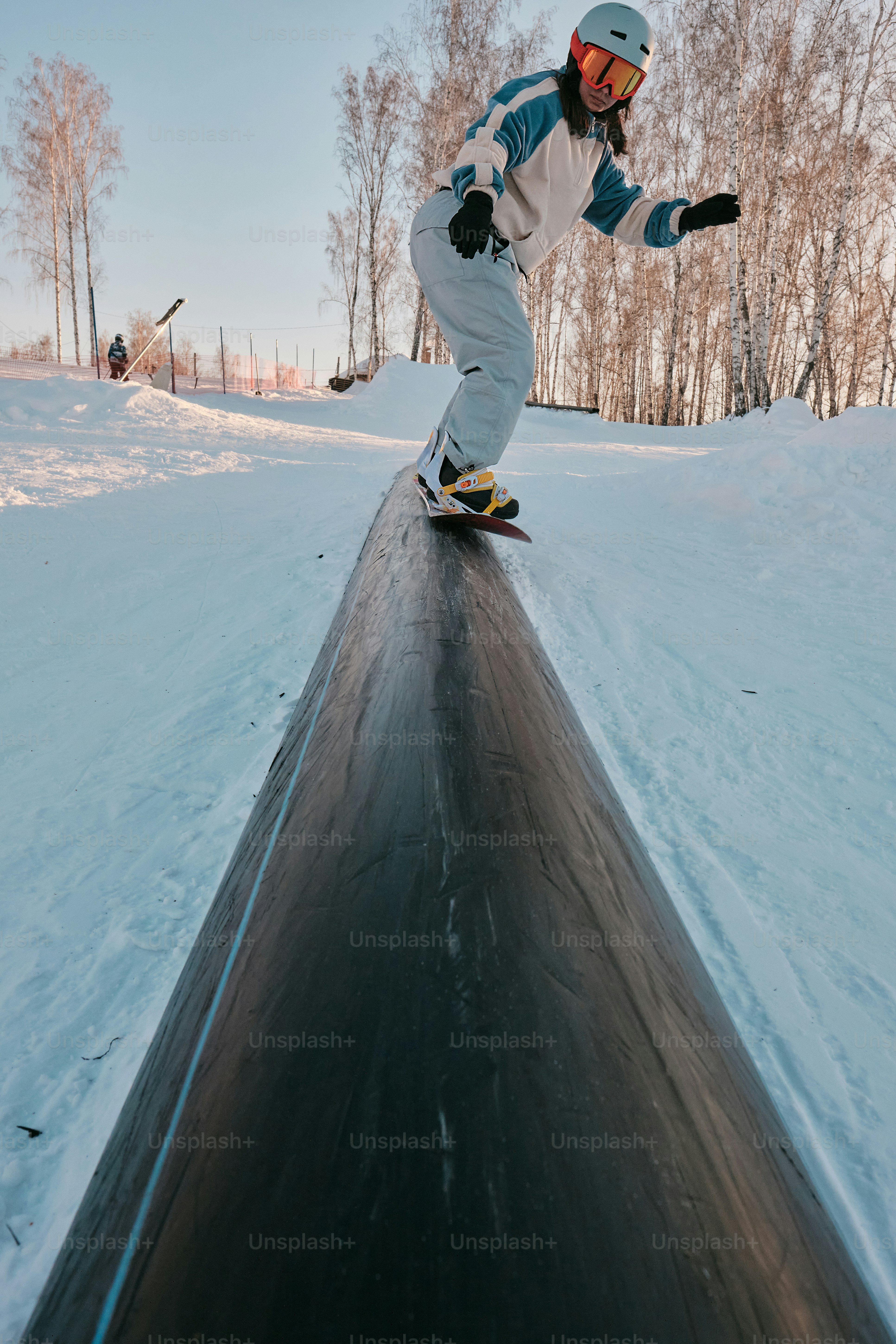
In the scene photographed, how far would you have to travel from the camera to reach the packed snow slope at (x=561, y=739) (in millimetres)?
982

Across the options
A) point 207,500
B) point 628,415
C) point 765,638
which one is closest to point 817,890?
point 765,638

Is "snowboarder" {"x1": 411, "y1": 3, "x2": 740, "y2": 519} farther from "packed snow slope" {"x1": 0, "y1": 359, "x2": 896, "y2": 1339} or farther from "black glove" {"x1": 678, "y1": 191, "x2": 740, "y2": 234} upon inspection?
"packed snow slope" {"x1": 0, "y1": 359, "x2": 896, "y2": 1339}

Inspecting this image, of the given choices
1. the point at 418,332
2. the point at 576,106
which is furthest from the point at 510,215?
the point at 418,332

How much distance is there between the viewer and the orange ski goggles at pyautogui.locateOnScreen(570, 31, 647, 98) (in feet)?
7.22

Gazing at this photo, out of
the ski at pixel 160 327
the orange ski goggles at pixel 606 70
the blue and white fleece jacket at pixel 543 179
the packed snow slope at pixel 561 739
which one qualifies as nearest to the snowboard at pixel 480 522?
the packed snow slope at pixel 561 739

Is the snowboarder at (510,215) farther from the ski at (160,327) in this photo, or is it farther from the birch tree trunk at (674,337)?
the birch tree trunk at (674,337)

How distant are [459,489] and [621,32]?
1.45 meters

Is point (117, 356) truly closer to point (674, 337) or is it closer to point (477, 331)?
point (674, 337)

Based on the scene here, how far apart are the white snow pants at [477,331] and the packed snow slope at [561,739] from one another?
0.70m

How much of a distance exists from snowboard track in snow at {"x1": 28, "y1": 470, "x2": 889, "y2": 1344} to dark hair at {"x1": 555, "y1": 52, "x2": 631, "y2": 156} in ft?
8.40

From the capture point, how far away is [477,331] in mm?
2408

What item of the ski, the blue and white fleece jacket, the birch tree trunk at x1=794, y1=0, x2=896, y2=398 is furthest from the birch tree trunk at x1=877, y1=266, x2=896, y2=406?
the blue and white fleece jacket

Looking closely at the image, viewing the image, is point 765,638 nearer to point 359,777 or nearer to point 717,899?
point 717,899

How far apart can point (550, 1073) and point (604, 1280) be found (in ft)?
0.40
